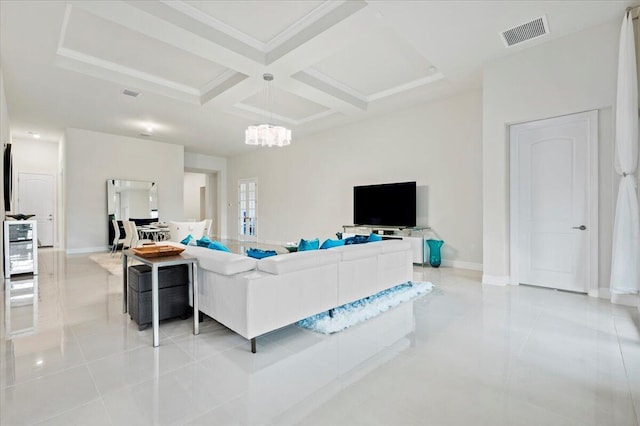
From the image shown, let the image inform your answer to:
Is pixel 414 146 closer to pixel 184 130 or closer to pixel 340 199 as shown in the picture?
pixel 340 199

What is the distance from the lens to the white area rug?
2812 millimetres

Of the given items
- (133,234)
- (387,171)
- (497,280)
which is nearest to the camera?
(497,280)

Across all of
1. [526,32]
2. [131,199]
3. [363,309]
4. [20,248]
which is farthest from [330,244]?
[131,199]

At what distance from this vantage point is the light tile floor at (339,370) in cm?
163

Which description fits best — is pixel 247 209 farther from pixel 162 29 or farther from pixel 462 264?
pixel 162 29

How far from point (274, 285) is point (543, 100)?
4.18m

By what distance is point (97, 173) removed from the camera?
805 cm

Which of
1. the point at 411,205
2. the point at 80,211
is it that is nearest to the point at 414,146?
the point at 411,205

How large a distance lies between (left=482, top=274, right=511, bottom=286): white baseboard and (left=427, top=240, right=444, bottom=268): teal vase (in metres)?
1.27

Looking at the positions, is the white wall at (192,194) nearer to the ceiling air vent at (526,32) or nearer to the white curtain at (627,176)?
the ceiling air vent at (526,32)

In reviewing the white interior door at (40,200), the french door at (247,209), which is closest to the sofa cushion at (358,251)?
the french door at (247,209)

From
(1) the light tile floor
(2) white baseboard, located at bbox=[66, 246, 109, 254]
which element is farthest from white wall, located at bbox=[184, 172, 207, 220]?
(1) the light tile floor

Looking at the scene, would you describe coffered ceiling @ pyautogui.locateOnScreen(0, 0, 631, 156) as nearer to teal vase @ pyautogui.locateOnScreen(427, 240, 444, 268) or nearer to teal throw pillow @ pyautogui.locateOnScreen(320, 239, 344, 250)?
teal throw pillow @ pyautogui.locateOnScreen(320, 239, 344, 250)

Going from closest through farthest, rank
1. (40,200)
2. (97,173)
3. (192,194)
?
1. (97,173)
2. (40,200)
3. (192,194)
